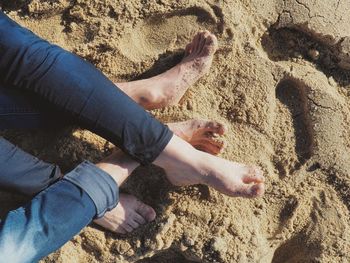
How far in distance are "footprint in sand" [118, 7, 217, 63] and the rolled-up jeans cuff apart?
1.80ft

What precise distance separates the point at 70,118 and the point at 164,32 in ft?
1.77

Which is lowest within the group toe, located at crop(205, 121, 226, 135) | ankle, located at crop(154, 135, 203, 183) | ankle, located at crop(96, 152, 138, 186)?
ankle, located at crop(96, 152, 138, 186)

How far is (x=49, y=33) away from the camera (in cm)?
201

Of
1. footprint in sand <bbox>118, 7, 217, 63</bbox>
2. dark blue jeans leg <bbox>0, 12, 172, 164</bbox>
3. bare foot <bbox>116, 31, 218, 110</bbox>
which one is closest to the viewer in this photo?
dark blue jeans leg <bbox>0, 12, 172, 164</bbox>

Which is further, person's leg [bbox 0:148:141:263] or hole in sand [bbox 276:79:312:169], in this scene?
hole in sand [bbox 276:79:312:169]

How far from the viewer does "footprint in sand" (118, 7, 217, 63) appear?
1991 mm

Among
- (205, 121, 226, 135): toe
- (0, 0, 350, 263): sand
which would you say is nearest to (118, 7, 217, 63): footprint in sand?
(0, 0, 350, 263): sand

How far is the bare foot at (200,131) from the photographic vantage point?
1835 millimetres

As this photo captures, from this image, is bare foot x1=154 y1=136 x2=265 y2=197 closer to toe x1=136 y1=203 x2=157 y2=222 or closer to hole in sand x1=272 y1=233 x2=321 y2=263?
toe x1=136 y1=203 x2=157 y2=222

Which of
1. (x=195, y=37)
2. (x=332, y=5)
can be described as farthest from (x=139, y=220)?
(x=332, y=5)

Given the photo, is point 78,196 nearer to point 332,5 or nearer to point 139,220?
point 139,220

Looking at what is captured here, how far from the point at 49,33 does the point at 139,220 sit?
0.80 metres

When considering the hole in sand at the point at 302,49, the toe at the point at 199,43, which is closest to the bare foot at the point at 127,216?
the toe at the point at 199,43

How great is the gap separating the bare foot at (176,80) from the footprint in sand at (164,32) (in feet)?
0.25
